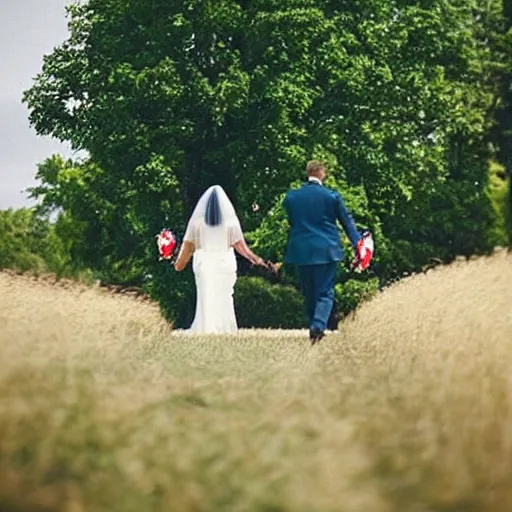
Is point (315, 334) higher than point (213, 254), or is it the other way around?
point (213, 254)

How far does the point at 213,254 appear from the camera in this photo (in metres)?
16.7

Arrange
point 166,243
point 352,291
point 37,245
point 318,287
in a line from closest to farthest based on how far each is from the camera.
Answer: point 318,287 < point 166,243 < point 352,291 < point 37,245

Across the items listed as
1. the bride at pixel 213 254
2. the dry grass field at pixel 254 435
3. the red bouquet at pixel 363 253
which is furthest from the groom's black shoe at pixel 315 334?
the dry grass field at pixel 254 435

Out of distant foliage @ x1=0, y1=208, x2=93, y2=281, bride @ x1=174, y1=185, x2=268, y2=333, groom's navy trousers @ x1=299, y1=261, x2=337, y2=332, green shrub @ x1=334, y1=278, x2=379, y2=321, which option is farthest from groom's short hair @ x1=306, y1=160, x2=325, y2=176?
green shrub @ x1=334, y1=278, x2=379, y2=321

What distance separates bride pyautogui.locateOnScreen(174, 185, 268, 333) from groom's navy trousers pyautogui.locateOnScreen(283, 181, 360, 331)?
3.48 meters

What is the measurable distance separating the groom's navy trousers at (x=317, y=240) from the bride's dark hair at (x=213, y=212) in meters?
3.97

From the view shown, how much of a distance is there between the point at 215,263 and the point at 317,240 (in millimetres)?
4785

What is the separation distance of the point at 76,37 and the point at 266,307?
8.48m

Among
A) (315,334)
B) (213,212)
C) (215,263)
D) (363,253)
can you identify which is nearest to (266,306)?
(215,263)

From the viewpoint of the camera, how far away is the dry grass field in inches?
169

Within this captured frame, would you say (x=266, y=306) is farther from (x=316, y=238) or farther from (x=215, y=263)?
(x=316, y=238)

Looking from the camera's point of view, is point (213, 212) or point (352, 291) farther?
point (352, 291)

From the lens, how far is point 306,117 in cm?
2564

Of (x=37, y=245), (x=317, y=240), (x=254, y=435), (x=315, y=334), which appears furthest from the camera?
(x=37, y=245)
